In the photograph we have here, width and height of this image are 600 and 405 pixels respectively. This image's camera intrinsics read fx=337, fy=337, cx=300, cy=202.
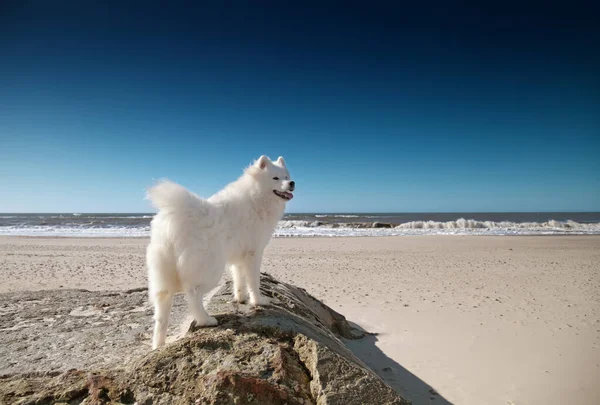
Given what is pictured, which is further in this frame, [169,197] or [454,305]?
[454,305]

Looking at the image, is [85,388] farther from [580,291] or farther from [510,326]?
[580,291]

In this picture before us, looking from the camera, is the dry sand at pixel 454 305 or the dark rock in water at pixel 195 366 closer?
the dark rock in water at pixel 195 366

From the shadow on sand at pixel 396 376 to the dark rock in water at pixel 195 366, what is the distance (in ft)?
5.99

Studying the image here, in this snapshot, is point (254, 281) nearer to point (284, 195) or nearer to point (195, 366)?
point (284, 195)

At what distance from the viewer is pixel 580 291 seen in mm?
9516

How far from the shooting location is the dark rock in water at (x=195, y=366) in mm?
2201

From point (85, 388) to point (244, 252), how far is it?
73.6 inches

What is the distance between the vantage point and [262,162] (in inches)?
162

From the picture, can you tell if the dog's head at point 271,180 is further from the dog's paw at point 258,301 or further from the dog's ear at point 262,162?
the dog's paw at point 258,301

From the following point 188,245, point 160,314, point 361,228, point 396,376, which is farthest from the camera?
point 361,228

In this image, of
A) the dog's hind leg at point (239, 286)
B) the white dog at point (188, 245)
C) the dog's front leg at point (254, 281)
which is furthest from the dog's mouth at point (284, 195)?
the dog's hind leg at point (239, 286)

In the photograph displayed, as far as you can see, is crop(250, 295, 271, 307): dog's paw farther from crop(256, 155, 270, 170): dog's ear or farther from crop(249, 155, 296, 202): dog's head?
crop(256, 155, 270, 170): dog's ear

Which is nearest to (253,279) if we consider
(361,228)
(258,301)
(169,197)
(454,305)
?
(258,301)

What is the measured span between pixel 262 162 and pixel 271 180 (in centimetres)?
Result: 26
